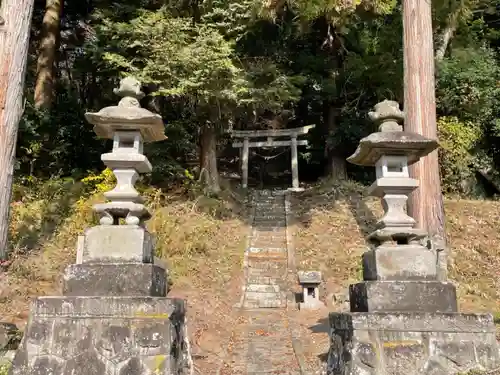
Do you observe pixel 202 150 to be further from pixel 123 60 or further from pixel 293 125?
pixel 293 125

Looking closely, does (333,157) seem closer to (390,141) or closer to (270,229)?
(270,229)

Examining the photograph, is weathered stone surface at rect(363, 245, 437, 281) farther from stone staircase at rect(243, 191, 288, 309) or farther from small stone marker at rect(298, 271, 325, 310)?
stone staircase at rect(243, 191, 288, 309)

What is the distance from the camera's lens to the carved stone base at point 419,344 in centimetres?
412

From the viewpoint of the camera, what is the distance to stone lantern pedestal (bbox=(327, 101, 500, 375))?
4.14m

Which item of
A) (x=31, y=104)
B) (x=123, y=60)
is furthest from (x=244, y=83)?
(x=31, y=104)

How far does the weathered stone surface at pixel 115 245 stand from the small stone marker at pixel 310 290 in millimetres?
5007

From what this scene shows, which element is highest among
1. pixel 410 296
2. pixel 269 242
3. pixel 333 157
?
pixel 333 157

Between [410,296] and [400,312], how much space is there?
0.73 ft

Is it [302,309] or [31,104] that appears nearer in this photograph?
[302,309]

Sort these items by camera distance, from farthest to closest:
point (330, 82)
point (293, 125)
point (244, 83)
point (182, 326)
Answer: point (293, 125) → point (330, 82) → point (244, 83) → point (182, 326)

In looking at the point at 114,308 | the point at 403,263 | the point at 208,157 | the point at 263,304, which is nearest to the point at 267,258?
the point at 263,304

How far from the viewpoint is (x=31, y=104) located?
13125 millimetres

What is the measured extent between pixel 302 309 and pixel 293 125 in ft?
37.6

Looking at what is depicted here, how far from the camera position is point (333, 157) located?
1603 centimetres
